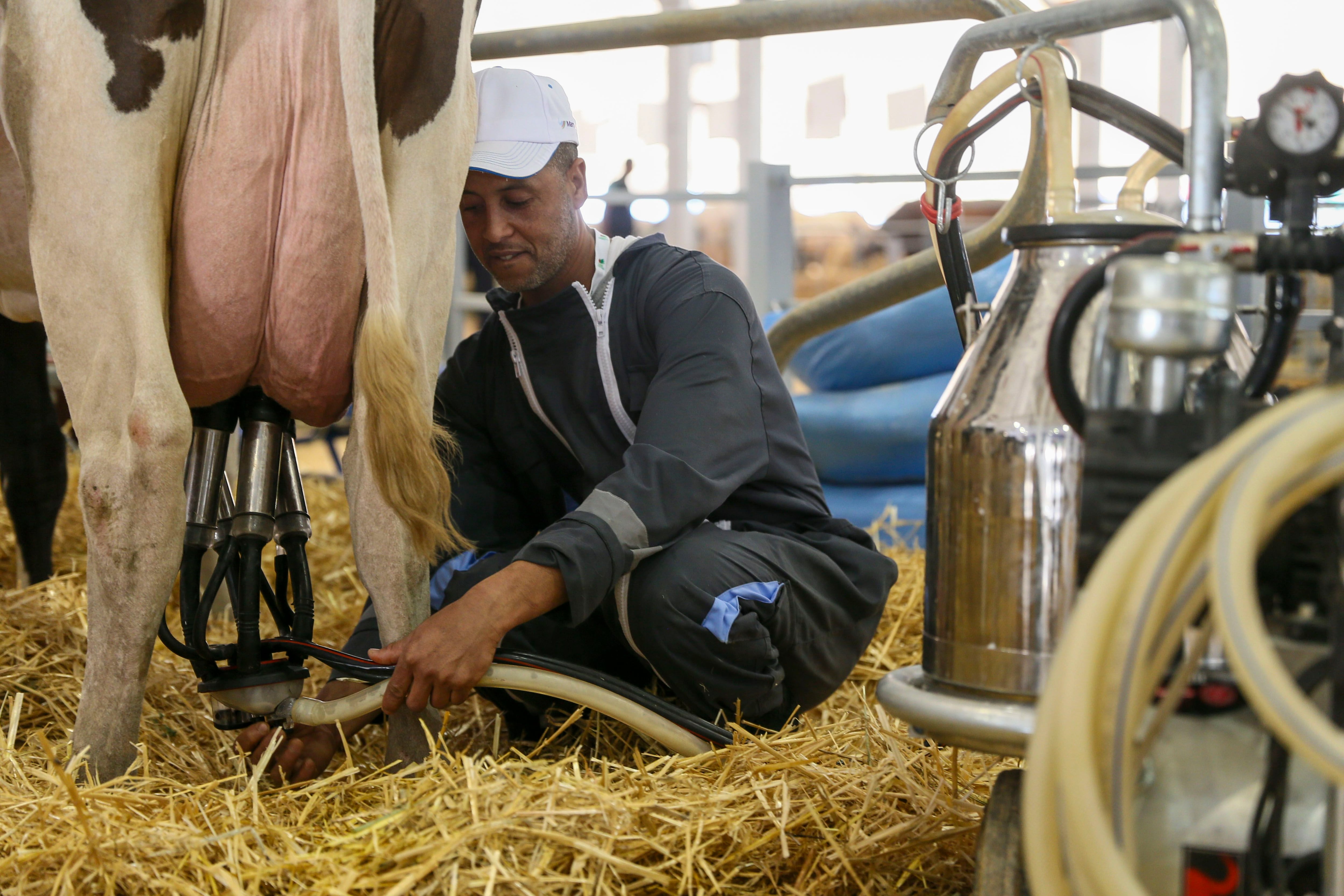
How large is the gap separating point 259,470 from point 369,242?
0.35 metres

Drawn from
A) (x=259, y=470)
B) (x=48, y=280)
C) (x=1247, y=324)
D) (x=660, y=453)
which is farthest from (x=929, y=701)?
(x=1247, y=324)

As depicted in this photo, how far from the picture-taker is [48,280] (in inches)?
48.5

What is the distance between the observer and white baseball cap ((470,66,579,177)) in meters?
Answer: 1.63

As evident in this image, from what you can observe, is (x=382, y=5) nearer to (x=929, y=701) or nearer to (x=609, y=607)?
(x=609, y=607)

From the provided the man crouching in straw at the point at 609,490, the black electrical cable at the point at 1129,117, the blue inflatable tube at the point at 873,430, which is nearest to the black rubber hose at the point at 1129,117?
the black electrical cable at the point at 1129,117

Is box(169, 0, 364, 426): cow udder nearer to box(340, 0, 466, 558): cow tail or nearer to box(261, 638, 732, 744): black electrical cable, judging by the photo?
box(340, 0, 466, 558): cow tail

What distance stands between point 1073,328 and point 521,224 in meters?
1.04

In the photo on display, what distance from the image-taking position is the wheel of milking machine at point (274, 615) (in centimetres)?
128

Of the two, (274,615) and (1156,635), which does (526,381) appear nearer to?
(274,615)

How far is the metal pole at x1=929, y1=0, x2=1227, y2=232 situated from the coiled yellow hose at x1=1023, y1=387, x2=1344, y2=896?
7.6 inches

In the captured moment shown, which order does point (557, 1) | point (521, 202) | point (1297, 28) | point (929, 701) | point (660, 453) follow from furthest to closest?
point (557, 1) < point (1297, 28) < point (521, 202) < point (660, 453) < point (929, 701)

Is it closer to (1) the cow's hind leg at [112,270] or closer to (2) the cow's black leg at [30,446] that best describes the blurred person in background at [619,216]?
(2) the cow's black leg at [30,446]

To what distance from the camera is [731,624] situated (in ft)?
4.68

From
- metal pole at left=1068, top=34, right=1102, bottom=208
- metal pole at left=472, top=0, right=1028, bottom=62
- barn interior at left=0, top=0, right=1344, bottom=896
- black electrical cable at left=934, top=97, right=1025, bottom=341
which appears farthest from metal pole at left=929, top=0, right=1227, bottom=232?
metal pole at left=1068, top=34, right=1102, bottom=208
